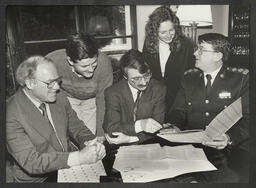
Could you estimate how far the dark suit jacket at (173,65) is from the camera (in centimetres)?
325

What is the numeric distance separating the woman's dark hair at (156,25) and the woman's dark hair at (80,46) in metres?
0.33

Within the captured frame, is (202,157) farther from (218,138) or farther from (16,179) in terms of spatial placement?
(16,179)

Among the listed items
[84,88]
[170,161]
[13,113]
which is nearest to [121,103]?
[84,88]

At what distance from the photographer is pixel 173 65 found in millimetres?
3260

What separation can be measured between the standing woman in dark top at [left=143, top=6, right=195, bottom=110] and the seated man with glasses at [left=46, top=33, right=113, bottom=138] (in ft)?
0.93

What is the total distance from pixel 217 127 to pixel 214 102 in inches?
6.2

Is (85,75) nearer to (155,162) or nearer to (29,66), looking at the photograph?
(29,66)

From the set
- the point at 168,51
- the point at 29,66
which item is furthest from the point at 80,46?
the point at 168,51

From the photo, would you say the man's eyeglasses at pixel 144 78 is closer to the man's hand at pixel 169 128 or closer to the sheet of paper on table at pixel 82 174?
the man's hand at pixel 169 128

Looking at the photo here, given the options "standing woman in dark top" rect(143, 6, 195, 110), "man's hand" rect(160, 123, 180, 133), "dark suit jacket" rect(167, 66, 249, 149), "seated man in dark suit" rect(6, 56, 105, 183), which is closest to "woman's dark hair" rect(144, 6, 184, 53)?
"standing woman in dark top" rect(143, 6, 195, 110)

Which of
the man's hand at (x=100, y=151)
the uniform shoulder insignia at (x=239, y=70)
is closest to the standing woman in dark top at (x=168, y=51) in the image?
the uniform shoulder insignia at (x=239, y=70)

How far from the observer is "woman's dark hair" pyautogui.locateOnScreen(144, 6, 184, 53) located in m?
3.23

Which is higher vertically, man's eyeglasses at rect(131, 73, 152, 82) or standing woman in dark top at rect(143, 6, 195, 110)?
standing woman in dark top at rect(143, 6, 195, 110)

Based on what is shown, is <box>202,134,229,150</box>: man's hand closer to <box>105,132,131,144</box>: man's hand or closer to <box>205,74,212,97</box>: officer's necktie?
<box>205,74,212,97</box>: officer's necktie
